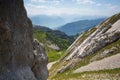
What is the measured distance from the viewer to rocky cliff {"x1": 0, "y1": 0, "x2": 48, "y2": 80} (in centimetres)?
2186

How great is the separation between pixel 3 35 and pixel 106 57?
5600cm

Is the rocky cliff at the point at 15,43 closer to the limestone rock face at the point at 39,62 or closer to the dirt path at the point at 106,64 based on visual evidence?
the limestone rock face at the point at 39,62

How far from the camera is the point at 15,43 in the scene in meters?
23.8

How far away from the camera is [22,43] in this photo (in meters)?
25.6

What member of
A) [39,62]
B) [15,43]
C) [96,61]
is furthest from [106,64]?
[15,43]

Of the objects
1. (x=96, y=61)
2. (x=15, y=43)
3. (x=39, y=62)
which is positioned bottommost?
(x=96, y=61)

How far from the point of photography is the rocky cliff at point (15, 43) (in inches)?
861

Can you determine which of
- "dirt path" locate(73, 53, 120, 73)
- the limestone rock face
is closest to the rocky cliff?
the limestone rock face

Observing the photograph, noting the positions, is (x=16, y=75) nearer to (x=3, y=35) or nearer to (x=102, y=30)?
(x=3, y=35)

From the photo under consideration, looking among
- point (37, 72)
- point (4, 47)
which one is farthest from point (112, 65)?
point (4, 47)

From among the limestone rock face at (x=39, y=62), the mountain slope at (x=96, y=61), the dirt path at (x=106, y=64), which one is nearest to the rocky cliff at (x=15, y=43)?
the limestone rock face at (x=39, y=62)

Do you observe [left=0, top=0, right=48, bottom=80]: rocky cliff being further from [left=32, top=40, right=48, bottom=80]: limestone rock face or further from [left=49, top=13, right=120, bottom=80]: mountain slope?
[left=49, top=13, right=120, bottom=80]: mountain slope

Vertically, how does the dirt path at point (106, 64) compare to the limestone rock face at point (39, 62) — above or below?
below

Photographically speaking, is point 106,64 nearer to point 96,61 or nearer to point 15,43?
point 96,61
